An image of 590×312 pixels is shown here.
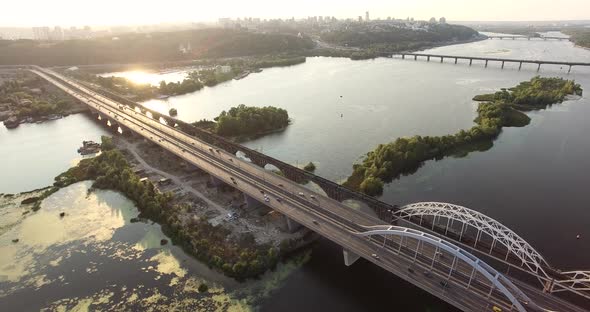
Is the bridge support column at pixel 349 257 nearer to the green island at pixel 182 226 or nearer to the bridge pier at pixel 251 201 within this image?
the green island at pixel 182 226

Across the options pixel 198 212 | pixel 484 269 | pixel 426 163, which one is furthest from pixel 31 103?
pixel 484 269

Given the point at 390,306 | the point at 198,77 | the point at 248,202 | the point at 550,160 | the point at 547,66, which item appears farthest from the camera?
the point at 547,66

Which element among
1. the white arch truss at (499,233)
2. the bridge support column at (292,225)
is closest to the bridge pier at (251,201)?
the bridge support column at (292,225)

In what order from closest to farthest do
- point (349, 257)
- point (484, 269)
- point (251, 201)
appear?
point (484, 269) → point (349, 257) → point (251, 201)

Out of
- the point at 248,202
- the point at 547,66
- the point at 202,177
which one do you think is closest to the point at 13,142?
the point at 202,177

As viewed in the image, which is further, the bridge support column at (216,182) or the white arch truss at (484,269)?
the bridge support column at (216,182)

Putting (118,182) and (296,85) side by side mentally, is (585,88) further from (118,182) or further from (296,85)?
(118,182)

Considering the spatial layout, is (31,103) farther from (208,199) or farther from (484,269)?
(484,269)
